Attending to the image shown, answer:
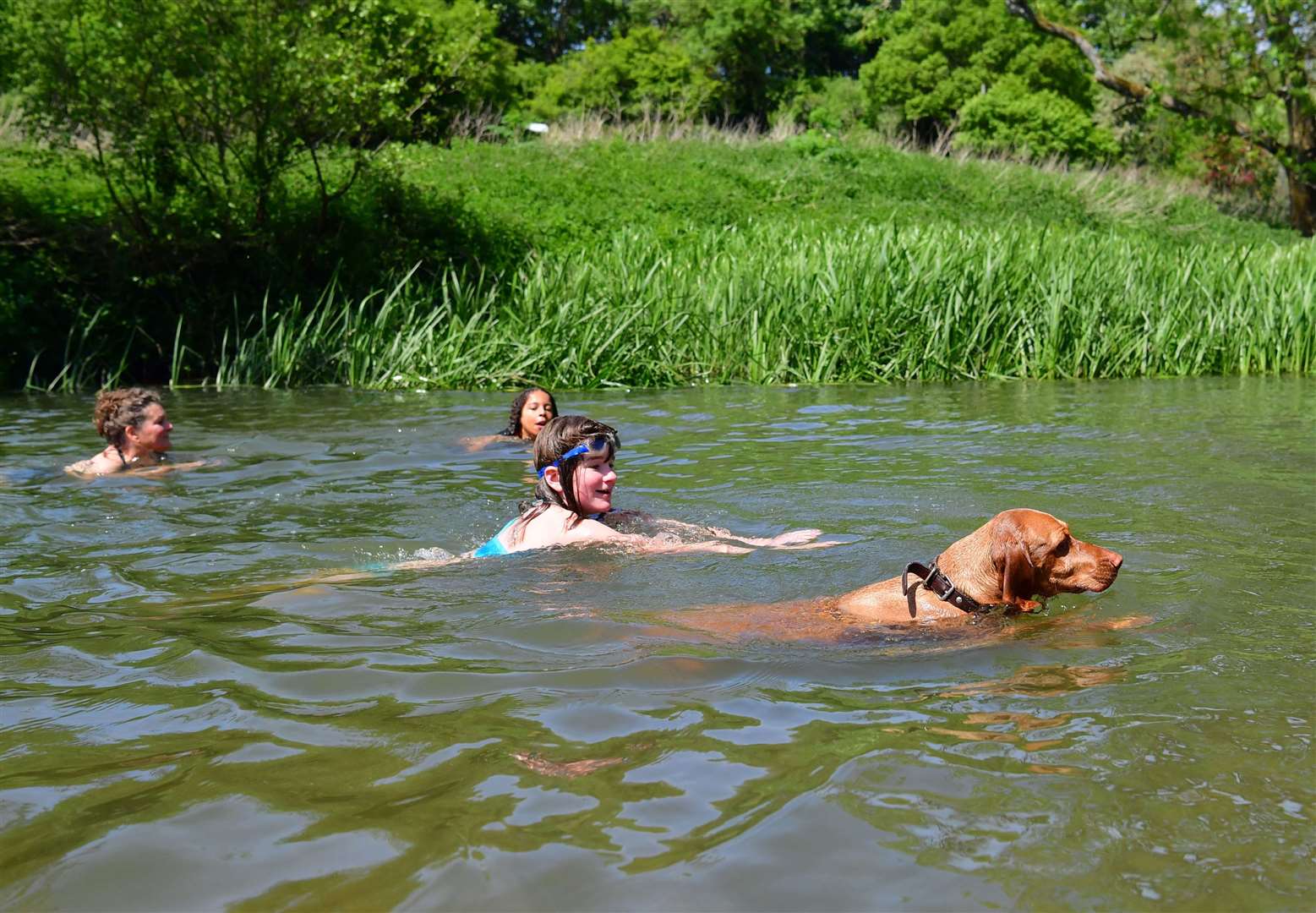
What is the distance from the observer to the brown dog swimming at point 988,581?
4.36 metres

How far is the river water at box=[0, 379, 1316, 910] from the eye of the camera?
2.53m

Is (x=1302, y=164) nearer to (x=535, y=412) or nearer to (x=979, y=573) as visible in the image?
(x=535, y=412)

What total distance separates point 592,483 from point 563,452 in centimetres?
19

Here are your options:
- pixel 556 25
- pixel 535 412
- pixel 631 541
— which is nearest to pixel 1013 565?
pixel 631 541

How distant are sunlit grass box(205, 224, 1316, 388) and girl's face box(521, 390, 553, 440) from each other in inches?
162

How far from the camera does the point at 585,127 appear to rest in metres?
28.4

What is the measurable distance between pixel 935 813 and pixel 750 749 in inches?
22.3

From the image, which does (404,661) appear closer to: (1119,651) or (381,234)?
(1119,651)

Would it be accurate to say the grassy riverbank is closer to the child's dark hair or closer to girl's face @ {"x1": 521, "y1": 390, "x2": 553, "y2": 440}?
girl's face @ {"x1": 521, "y1": 390, "x2": 553, "y2": 440}

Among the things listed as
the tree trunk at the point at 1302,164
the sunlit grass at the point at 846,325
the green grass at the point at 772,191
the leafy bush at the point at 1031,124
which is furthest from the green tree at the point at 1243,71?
the sunlit grass at the point at 846,325

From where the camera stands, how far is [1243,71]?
29047 millimetres

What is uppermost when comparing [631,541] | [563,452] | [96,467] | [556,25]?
[556,25]

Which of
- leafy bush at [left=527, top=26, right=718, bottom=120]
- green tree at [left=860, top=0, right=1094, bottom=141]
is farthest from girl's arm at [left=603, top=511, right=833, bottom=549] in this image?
green tree at [left=860, top=0, right=1094, bottom=141]

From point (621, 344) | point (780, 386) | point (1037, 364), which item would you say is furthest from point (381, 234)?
point (1037, 364)
